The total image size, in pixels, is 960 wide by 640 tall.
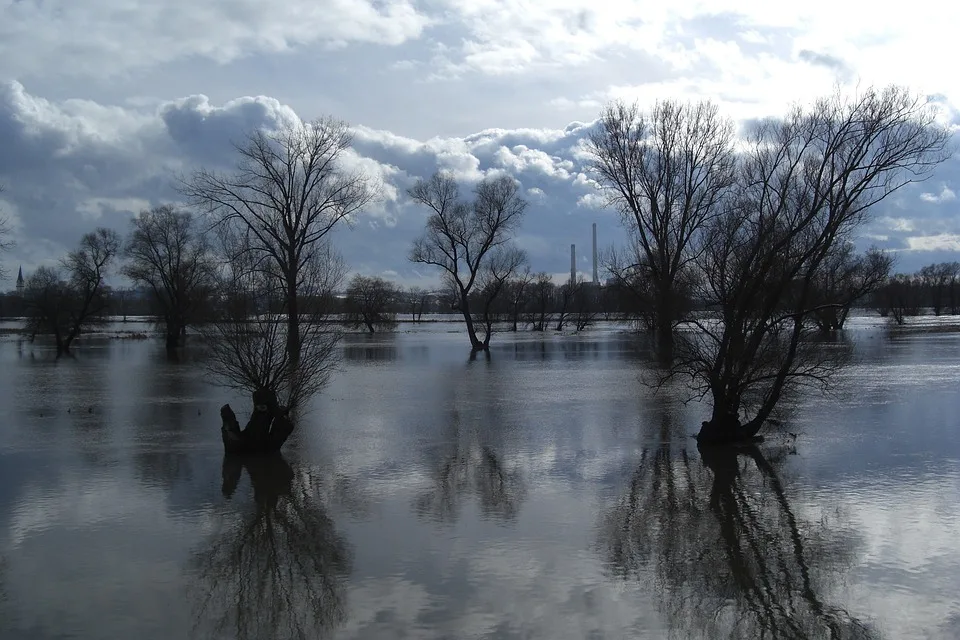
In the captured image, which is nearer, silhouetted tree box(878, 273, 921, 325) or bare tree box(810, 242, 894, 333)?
bare tree box(810, 242, 894, 333)

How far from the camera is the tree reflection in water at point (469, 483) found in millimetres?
9984

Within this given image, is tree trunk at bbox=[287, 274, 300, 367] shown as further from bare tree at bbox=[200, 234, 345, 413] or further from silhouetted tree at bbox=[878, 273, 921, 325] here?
silhouetted tree at bbox=[878, 273, 921, 325]

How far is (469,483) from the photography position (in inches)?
450

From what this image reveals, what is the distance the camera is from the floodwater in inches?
268

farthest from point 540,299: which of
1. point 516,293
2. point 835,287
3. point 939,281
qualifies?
point 939,281

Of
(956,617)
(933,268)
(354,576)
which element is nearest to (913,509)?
(956,617)

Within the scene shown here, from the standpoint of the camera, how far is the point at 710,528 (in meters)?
Result: 9.24

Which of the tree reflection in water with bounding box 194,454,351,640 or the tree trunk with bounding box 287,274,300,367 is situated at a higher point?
the tree trunk with bounding box 287,274,300,367

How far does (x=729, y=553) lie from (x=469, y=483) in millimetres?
4015

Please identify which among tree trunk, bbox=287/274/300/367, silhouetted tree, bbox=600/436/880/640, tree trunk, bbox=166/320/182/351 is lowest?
silhouetted tree, bbox=600/436/880/640

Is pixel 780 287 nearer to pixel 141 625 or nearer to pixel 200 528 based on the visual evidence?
pixel 200 528

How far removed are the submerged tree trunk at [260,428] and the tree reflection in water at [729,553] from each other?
5.64m

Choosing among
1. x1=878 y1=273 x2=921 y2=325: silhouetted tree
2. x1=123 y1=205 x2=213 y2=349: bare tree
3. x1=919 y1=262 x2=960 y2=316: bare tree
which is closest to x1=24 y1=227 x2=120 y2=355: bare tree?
x1=123 y1=205 x2=213 y2=349: bare tree

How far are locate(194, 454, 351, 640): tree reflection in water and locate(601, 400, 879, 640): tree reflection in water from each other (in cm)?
267
